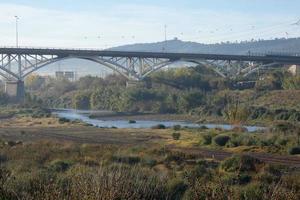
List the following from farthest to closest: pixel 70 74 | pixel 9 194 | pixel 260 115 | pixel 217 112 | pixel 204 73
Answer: pixel 70 74
pixel 204 73
pixel 217 112
pixel 260 115
pixel 9 194

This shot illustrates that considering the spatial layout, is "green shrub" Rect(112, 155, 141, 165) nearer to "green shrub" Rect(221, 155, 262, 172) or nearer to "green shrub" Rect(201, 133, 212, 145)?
"green shrub" Rect(221, 155, 262, 172)

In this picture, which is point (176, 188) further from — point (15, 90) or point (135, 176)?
point (15, 90)

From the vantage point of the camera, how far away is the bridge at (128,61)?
94688 mm

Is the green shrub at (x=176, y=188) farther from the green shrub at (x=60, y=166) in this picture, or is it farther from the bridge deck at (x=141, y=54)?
the bridge deck at (x=141, y=54)

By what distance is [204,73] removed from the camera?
410ft

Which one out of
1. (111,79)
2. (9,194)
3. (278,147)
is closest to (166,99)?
(111,79)

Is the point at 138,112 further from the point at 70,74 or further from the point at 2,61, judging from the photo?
the point at 70,74

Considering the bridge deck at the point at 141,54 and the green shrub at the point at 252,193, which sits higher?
the bridge deck at the point at 141,54

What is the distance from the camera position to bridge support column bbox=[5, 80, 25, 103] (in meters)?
97.9

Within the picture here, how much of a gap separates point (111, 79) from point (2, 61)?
39.2 metres

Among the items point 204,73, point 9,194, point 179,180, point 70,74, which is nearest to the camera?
point 9,194

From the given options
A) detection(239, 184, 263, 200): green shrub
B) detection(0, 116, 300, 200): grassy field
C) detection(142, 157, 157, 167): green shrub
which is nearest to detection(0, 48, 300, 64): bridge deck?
A: detection(0, 116, 300, 200): grassy field

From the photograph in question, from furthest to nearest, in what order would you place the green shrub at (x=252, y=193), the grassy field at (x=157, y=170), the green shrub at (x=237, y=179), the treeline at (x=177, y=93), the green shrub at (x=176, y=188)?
the treeline at (x=177, y=93) → the green shrub at (x=237, y=179) → the green shrub at (x=176, y=188) → the green shrub at (x=252, y=193) → the grassy field at (x=157, y=170)

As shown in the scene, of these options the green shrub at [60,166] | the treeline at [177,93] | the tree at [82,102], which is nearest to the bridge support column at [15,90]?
the treeline at [177,93]
